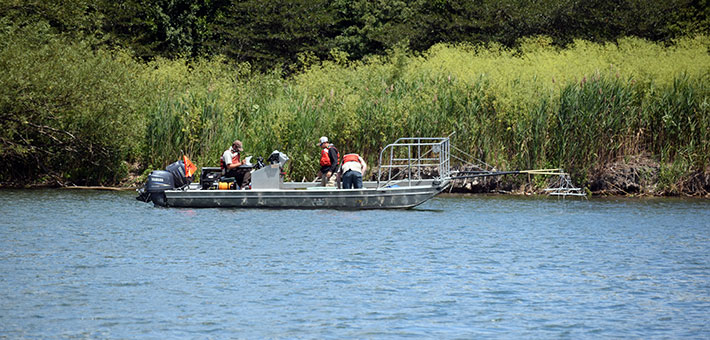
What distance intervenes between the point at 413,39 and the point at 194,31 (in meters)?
13.5

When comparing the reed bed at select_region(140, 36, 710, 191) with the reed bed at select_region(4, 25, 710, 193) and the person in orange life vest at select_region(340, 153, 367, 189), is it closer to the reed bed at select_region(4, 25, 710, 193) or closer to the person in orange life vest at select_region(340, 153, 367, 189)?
the reed bed at select_region(4, 25, 710, 193)

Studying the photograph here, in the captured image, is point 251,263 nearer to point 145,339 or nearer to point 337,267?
point 337,267

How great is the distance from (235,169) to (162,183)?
1.98 meters

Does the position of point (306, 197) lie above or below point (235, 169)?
below

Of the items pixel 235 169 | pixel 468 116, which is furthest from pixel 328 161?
pixel 468 116

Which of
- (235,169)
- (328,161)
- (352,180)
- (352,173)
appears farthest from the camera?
(328,161)

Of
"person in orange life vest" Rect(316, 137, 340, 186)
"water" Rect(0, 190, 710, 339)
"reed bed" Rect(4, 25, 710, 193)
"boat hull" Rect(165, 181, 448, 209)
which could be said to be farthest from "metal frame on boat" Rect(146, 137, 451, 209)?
"reed bed" Rect(4, 25, 710, 193)

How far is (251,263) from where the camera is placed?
59.1ft

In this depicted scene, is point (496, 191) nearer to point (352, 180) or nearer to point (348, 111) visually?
Answer: point (348, 111)

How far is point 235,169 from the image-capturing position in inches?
1067

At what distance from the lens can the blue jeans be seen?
2631cm

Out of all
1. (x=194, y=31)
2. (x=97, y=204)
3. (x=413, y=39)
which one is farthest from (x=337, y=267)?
(x=194, y=31)

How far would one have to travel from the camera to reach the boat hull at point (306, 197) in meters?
26.2

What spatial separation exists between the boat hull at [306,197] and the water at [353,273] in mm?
299
